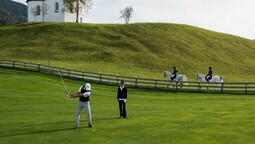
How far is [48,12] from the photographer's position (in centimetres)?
12225

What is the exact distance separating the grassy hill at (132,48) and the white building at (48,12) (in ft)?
38.6

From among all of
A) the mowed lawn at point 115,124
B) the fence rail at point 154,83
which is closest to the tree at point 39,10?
the fence rail at point 154,83

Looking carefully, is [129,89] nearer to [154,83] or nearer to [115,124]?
[154,83]

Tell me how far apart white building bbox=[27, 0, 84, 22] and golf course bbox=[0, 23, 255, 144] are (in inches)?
418

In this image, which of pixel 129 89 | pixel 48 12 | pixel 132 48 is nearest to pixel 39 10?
pixel 48 12

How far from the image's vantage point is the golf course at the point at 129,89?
19.7 metres

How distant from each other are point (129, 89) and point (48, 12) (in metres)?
82.0

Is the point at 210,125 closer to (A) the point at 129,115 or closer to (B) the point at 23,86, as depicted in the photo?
(A) the point at 129,115

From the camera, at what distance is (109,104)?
32.1m

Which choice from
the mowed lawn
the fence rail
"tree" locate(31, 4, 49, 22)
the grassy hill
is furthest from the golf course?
"tree" locate(31, 4, 49, 22)

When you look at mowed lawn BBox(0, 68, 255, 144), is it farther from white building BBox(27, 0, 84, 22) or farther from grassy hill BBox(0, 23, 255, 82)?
white building BBox(27, 0, 84, 22)

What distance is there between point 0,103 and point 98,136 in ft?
47.6

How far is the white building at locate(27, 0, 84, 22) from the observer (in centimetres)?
12094

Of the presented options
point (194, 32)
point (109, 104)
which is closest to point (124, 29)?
point (194, 32)
